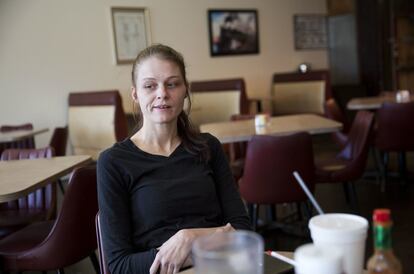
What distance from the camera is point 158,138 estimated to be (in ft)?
4.96

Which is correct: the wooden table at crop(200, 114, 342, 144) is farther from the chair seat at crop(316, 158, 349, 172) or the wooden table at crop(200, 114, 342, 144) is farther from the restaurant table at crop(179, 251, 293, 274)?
the restaurant table at crop(179, 251, 293, 274)

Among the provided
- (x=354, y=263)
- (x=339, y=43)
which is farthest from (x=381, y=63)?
(x=354, y=263)

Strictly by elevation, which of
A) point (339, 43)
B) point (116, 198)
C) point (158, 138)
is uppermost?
point (339, 43)

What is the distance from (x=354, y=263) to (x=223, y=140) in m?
2.26

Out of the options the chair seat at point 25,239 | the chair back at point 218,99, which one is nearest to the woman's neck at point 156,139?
the chair seat at point 25,239

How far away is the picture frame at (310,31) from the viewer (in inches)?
304

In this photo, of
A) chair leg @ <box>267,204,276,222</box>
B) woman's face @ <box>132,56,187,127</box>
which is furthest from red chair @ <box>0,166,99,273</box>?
chair leg @ <box>267,204,276,222</box>

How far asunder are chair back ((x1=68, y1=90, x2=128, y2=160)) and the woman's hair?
375 cm

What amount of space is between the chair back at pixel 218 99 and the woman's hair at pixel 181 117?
473 centimetres

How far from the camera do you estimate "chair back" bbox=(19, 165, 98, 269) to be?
6.48ft

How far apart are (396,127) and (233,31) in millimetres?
3560

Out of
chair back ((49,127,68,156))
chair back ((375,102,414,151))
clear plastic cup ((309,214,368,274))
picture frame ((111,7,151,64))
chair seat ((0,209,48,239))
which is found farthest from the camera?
picture frame ((111,7,151,64))

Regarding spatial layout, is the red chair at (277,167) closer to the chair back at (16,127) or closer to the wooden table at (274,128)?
the wooden table at (274,128)

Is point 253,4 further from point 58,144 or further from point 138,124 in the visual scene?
point 138,124
